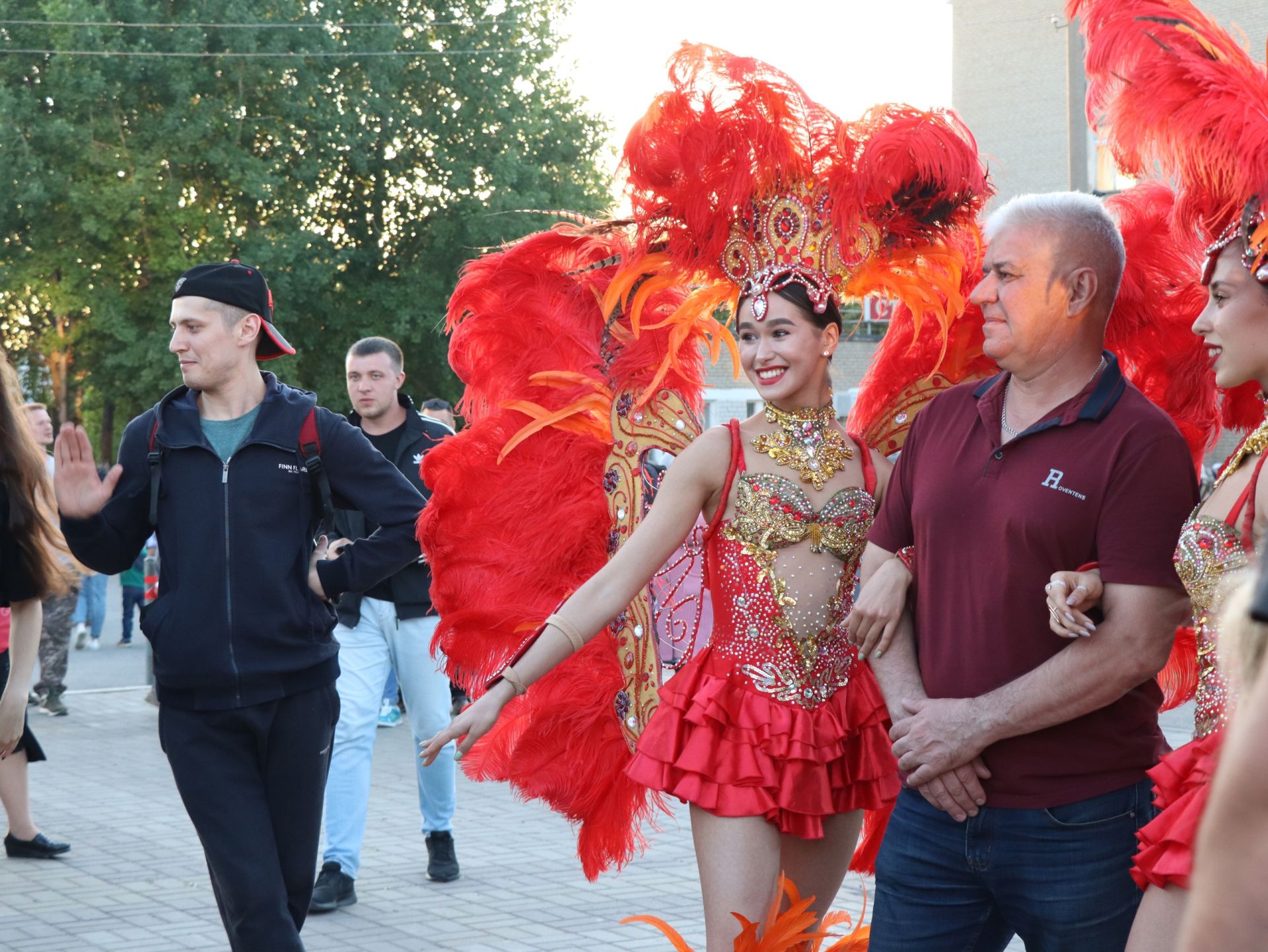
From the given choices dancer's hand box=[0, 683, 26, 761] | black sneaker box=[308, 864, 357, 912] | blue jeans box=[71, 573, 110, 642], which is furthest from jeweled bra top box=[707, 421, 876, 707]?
blue jeans box=[71, 573, 110, 642]

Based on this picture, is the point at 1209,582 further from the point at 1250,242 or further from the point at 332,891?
the point at 332,891

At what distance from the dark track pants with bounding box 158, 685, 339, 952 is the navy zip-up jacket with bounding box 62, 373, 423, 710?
7cm

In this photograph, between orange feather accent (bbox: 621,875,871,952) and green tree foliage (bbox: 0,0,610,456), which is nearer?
orange feather accent (bbox: 621,875,871,952)

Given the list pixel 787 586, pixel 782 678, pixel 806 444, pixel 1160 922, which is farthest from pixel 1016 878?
pixel 806 444

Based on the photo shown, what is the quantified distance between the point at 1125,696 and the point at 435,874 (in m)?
4.17

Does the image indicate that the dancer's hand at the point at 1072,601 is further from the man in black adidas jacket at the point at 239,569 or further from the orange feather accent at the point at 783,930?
the man in black adidas jacket at the point at 239,569

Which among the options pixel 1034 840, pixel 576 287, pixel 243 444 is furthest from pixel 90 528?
pixel 1034 840

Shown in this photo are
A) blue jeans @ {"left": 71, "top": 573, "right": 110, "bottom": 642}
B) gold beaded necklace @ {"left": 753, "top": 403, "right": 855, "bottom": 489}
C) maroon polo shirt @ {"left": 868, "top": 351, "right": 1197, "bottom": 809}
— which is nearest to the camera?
maroon polo shirt @ {"left": 868, "top": 351, "right": 1197, "bottom": 809}

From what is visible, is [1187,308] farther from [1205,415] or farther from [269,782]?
[269,782]

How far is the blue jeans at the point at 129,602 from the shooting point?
45.9 feet

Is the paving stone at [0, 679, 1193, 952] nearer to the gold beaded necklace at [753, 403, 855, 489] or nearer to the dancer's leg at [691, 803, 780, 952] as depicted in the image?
the dancer's leg at [691, 803, 780, 952]

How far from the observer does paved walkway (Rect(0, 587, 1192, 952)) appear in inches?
219

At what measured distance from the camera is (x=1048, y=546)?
2.79 m

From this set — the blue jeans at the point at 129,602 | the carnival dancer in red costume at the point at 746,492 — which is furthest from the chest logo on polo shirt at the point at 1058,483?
the blue jeans at the point at 129,602
